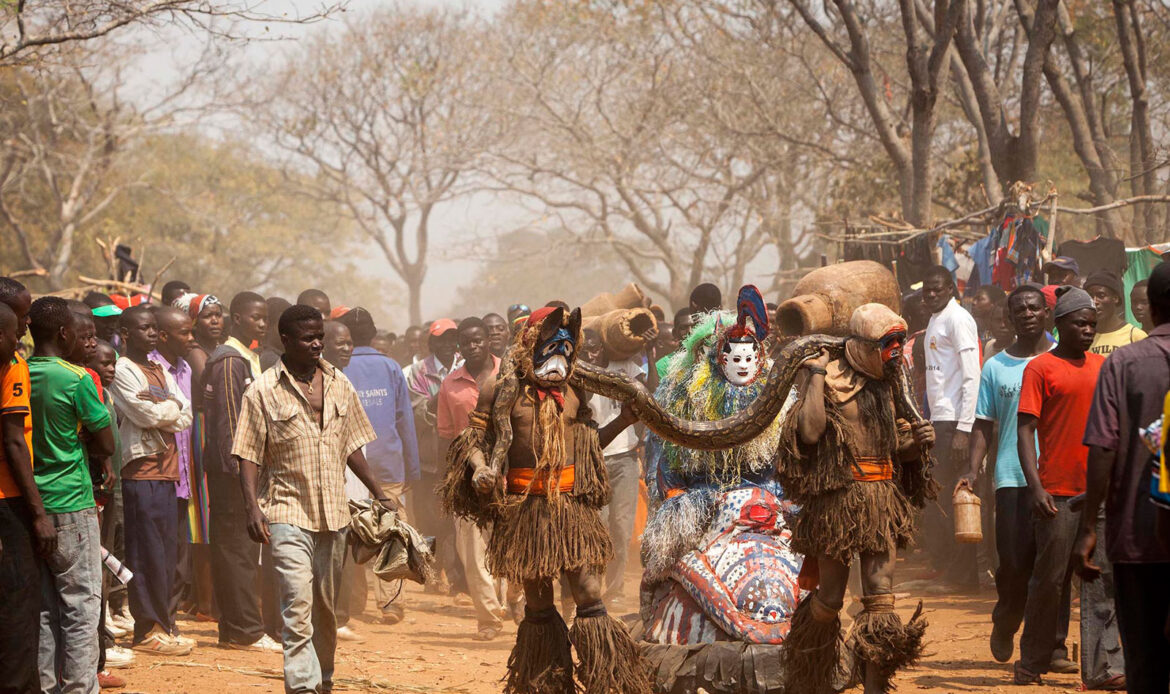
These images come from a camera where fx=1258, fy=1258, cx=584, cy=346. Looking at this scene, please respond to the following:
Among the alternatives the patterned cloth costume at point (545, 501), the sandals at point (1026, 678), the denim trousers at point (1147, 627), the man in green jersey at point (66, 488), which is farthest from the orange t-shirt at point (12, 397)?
the sandals at point (1026, 678)

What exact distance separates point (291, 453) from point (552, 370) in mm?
1575

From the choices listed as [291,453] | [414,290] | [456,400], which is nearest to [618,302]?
[456,400]

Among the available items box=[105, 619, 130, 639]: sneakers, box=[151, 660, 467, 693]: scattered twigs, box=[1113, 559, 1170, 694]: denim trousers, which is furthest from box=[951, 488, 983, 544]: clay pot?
box=[105, 619, 130, 639]: sneakers

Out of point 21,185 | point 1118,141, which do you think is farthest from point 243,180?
point 1118,141

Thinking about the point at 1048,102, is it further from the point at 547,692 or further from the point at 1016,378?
the point at 547,692

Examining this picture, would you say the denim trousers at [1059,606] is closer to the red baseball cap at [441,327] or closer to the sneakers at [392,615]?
the sneakers at [392,615]

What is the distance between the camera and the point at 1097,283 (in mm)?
9023

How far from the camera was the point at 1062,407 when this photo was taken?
7.24 metres

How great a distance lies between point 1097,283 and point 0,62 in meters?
9.45

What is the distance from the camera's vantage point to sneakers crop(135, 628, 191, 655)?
8516 mm

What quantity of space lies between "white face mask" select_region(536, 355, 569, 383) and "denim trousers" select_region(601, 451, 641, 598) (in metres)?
4.07

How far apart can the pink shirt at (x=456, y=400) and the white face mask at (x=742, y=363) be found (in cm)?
347

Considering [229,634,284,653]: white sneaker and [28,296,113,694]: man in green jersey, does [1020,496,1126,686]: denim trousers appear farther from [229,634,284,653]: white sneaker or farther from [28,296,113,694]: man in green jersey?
[28,296,113,694]: man in green jersey

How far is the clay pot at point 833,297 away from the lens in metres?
9.90
